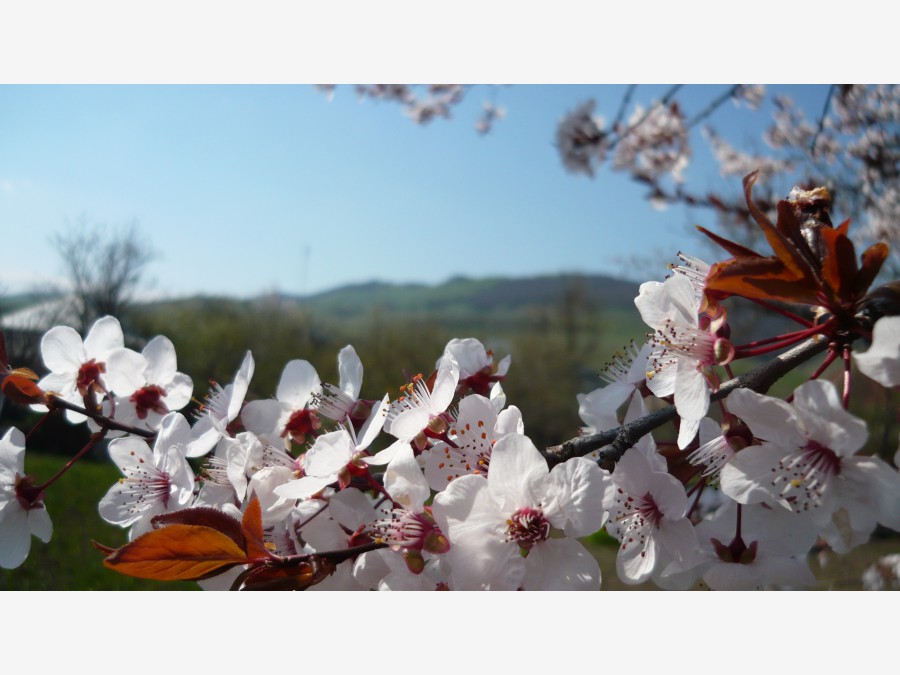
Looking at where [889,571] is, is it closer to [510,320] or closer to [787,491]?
[787,491]

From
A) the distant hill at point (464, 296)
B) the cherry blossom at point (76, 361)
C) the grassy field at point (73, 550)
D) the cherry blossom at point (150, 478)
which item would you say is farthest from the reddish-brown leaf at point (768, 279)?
the distant hill at point (464, 296)

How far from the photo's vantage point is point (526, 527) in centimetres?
31

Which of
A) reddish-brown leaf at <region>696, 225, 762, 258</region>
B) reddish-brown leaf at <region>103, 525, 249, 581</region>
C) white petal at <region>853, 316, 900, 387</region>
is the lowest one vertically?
reddish-brown leaf at <region>103, 525, 249, 581</region>

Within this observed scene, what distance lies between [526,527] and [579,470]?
4 cm

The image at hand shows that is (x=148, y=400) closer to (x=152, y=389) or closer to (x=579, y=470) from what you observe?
(x=152, y=389)

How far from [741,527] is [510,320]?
4.73 m

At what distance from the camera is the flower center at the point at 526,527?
0.31 metres

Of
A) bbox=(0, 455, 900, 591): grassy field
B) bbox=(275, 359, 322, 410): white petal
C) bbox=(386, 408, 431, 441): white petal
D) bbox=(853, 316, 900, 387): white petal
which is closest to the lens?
bbox=(853, 316, 900, 387): white petal

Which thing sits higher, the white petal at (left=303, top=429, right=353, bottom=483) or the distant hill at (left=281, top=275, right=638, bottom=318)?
the white petal at (left=303, top=429, right=353, bottom=483)

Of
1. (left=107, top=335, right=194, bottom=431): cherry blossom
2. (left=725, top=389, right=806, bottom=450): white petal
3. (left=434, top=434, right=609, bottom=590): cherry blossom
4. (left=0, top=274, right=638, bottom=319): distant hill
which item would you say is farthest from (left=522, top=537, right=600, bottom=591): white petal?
(left=0, top=274, right=638, bottom=319): distant hill

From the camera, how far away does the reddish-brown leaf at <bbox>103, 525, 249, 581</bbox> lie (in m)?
0.31

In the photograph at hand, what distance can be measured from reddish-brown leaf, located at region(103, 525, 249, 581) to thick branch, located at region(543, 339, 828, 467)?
0.18 metres

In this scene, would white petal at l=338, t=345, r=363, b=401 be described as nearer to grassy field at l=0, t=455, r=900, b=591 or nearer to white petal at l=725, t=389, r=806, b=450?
white petal at l=725, t=389, r=806, b=450

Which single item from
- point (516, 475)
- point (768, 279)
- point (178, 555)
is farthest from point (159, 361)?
point (768, 279)
